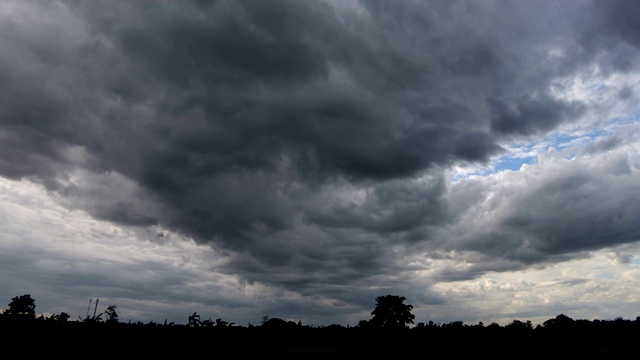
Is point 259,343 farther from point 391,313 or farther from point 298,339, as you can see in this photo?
point 391,313

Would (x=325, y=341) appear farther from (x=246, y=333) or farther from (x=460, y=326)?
(x=460, y=326)

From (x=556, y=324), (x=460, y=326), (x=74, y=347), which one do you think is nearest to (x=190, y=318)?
(x=74, y=347)

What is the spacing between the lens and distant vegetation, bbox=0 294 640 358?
65.5m

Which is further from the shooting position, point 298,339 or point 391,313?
point 391,313

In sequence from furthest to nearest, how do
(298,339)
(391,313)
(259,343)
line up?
(391,313) → (298,339) → (259,343)

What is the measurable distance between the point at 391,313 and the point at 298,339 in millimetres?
41960

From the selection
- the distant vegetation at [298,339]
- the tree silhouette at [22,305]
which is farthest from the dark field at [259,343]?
the tree silhouette at [22,305]

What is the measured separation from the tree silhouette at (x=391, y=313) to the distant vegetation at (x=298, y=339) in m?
0.32

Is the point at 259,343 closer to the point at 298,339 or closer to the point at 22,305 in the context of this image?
the point at 298,339

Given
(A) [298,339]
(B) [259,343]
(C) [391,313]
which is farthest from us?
(C) [391,313]

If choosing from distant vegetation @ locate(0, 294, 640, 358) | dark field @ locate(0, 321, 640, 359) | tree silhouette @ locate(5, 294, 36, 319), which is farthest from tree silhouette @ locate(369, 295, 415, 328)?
tree silhouette @ locate(5, 294, 36, 319)

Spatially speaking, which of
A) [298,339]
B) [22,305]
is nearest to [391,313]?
[298,339]

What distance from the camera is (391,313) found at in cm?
15075

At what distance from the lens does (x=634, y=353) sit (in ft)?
137
